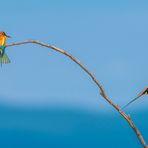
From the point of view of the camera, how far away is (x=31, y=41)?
4.64ft

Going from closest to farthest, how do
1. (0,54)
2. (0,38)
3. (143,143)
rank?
(143,143), (0,54), (0,38)

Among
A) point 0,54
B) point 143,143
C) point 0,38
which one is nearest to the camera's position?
point 143,143

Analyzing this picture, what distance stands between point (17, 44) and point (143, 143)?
1.68 ft

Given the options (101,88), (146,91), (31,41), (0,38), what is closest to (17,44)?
(31,41)

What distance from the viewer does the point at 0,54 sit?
102 inches

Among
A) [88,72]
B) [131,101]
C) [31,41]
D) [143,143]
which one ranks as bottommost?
[143,143]

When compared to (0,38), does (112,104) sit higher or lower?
lower

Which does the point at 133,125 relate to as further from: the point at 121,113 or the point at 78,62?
the point at 78,62

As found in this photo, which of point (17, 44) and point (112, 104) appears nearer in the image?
point (112, 104)

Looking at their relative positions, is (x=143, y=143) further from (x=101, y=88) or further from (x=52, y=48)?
(x=52, y=48)

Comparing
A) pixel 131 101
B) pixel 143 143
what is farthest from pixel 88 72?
pixel 143 143

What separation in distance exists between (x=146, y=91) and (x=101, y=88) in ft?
0.45

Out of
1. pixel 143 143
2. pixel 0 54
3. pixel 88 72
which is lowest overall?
pixel 143 143

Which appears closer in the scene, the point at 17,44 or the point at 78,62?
the point at 78,62
